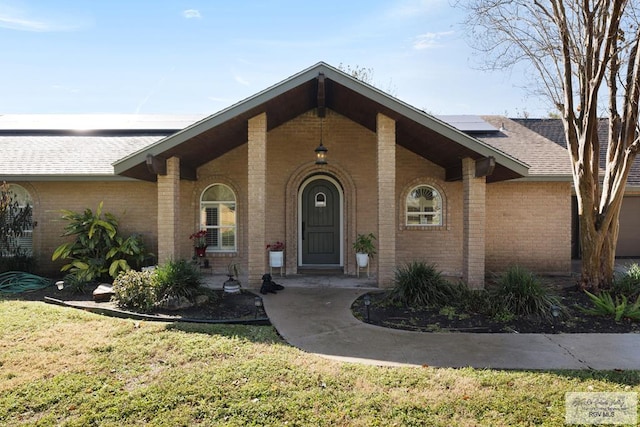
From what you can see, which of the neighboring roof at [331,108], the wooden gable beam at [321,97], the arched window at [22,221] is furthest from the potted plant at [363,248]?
the arched window at [22,221]

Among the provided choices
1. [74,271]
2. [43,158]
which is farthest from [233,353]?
[43,158]

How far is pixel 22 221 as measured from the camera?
8.84 m

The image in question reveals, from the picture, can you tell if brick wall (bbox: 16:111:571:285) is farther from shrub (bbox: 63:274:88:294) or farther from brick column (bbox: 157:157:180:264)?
shrub (bbox: 63:274:88:294)

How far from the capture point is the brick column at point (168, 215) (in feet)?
24.5

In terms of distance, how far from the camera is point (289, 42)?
9.52 meters

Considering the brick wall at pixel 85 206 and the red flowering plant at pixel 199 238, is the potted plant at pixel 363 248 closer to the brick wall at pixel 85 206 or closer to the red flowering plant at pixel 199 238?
the red flowering plant at pixel 199 238

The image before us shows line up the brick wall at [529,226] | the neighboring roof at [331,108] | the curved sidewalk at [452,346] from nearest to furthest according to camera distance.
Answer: the curved sidewalk at [452,346], the neighboring roof at [331,108], the brick wall at [529,226]

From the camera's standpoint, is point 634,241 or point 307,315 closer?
point 307,315

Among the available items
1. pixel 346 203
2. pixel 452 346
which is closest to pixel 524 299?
pixel 452 346

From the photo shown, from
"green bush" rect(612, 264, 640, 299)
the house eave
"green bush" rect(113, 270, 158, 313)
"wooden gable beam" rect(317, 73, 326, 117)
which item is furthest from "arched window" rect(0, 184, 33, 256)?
"green bush" rect(612, 264, 640, 299)

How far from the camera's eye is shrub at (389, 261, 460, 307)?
251 inches

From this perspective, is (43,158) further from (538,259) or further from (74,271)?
(538,259)

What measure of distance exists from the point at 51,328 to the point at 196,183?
4896mm

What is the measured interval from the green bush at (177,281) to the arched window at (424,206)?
18.4 ft
